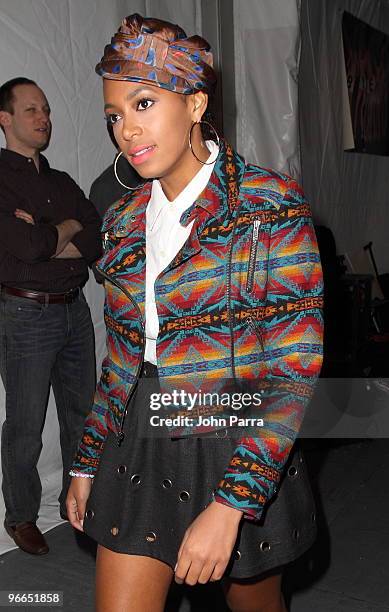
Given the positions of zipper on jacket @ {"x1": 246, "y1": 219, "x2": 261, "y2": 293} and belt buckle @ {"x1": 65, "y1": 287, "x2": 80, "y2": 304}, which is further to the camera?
belt buckle @ {"x1": 65, "y1": 287, "x2": 80, "y2": 304}

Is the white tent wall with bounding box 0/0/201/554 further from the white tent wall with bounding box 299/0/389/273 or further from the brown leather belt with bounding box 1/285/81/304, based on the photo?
the white tent wall with bounding box 299/0/389/273

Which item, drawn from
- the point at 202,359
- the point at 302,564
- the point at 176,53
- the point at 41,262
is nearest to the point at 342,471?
the point at 302,564

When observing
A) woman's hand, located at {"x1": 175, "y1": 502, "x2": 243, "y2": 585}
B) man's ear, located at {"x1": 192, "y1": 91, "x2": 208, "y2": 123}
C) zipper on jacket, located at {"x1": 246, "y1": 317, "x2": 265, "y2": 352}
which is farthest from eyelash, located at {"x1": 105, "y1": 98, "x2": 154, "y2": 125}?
woman's hand, located at {"x1": 175, "y1": 502, "x2": 243, "y2": 585}

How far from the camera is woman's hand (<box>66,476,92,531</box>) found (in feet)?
5.28

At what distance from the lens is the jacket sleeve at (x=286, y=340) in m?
1.29

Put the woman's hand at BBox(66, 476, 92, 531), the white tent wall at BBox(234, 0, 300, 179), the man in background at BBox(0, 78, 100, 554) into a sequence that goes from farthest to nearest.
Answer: the white tent wall at BBox(234, 0, 300, 179), the man in background at BBox(0, 78, 100, 554), the woman's hand at BBox(66, 476, 92, 531)

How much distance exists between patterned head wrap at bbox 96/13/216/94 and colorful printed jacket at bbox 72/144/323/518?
18 centimetres

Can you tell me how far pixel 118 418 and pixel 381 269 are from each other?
581 centimetres

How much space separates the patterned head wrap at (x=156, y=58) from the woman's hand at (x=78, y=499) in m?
0.87

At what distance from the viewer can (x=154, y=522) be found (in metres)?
1.46

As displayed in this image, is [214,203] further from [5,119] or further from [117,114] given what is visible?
[5,119]

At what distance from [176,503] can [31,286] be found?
174cm

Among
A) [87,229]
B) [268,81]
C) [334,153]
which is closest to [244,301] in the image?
[87,229]

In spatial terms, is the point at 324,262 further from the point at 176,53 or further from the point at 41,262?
the point at 176,53
